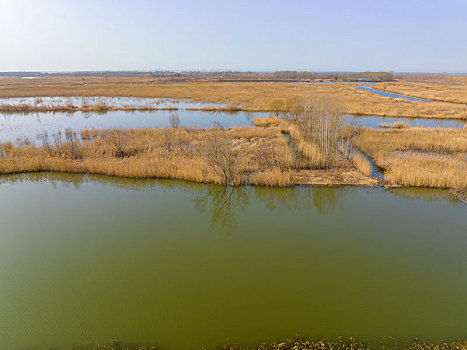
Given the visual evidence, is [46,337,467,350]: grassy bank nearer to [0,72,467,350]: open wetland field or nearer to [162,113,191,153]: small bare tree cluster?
[0,72,467,350]: open wetland field

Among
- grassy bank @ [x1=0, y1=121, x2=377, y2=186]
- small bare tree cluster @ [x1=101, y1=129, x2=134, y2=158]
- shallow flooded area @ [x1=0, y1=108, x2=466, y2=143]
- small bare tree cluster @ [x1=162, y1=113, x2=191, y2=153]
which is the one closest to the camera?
grassy bank @ [x1=0, y1=121, x2=377, y2=186]

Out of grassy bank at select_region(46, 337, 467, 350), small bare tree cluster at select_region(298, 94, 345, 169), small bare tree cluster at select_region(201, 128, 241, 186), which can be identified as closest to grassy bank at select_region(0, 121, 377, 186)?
small bare tree cluster at select_region(201, 128, 241, 186)

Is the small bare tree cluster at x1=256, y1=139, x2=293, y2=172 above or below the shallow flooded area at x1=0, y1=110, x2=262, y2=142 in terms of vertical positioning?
below

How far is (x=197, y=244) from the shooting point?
7219 mm

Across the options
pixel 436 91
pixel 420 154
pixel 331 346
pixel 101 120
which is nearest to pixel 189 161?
pixel 331 346

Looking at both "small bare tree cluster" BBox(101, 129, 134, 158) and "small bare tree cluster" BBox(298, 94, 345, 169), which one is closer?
"small bare tree cluster" BBox(298, 94, 345, 169)

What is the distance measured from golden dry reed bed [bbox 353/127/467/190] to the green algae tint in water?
97cm

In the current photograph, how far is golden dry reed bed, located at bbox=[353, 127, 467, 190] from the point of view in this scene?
9.99m

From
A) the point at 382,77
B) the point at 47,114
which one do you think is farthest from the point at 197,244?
the point at 382,77

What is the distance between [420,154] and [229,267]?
1178 centimetres

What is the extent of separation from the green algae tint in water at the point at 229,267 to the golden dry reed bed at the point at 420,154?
0.97 m

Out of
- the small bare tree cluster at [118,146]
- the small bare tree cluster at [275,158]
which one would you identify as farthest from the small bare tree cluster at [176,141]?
the small bare tree cluster at [275,158]

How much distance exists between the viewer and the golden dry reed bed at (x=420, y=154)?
393 inches

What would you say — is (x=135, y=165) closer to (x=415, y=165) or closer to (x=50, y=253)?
(x=50, y=253)
